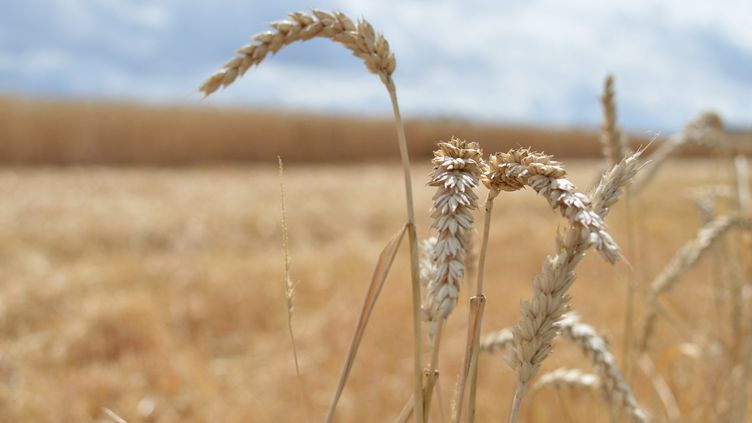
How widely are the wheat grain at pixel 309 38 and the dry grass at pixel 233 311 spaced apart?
18cm

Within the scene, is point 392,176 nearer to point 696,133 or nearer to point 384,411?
point 384,411

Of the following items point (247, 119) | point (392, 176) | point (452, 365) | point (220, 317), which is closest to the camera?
point (452, 365)

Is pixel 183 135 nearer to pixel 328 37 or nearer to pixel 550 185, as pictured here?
pixel 328 37

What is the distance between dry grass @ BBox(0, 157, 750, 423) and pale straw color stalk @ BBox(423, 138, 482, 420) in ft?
0.35

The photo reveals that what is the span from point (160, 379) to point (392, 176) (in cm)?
515

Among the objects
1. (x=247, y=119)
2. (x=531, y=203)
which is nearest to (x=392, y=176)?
(x=531, y=203)

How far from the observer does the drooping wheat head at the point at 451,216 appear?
272 mm

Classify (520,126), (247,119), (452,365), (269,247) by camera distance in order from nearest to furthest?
(452,365) < (269,247) < (247,119) < (520,126)

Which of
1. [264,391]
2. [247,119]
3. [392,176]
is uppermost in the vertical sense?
[247,119]

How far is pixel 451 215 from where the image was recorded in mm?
285

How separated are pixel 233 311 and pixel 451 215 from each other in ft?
6.80

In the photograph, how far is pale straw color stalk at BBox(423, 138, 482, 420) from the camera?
27 centimetres

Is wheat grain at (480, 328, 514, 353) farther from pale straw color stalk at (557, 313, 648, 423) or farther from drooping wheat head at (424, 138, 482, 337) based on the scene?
drooping wheat head at (424, 138, 482, 337)

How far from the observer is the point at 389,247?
368 mm
